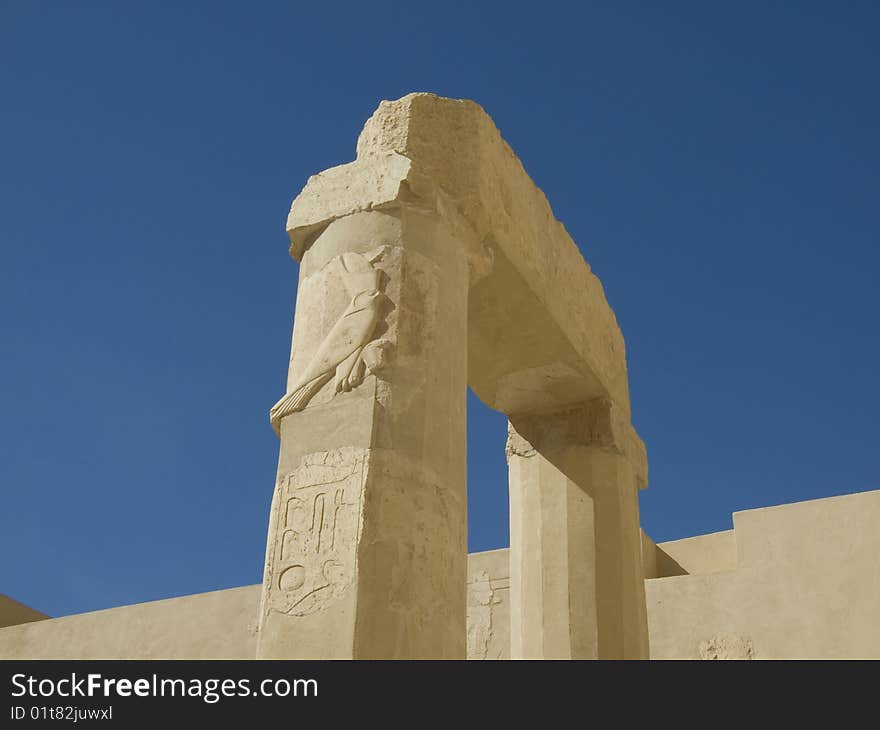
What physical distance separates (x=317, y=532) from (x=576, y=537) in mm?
3449

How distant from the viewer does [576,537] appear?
295 inches

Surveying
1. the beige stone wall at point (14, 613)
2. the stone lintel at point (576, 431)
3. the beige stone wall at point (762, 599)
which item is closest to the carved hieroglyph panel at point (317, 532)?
the stone lintel at point (576, 431)

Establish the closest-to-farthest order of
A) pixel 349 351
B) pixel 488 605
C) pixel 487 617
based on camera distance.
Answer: pixel 349 351, pixel 487 617, pixel 488 605

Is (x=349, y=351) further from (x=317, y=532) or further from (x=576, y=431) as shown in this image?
(x=576, y=431)

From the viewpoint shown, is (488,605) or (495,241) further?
(488,605)

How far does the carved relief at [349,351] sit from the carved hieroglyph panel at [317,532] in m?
0.38

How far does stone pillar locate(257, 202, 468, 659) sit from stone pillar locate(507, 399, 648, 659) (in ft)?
8.61

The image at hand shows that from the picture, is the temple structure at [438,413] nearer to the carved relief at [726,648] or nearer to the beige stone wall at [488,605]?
the carved relief at [726,648]

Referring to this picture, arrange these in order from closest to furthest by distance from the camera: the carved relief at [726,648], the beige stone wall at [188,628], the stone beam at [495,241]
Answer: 1. the stone beam at [495,241]
2. the carved relief at [726,648]
3. the beige stone wall at [188,628]

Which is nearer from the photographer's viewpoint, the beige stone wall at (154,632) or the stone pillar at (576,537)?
the stone pillar at (576,537)

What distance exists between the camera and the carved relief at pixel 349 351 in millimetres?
4848

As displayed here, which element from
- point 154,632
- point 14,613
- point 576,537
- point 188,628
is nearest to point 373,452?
point 576,537

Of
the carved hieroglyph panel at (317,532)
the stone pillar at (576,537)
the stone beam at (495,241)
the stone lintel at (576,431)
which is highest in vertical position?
the stone beam at (495,241)
